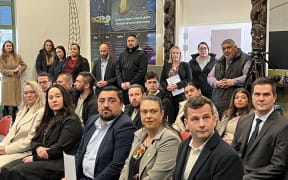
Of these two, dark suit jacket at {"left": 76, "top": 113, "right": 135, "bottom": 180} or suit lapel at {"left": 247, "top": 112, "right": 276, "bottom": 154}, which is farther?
dark suit jacket at {"left": 76, "top": 113, "right": 135, "bottom": 180}

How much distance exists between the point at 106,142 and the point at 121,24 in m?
5.23

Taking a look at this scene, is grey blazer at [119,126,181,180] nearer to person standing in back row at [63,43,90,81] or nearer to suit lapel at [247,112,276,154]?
suit lapel at [247,112,276,154]

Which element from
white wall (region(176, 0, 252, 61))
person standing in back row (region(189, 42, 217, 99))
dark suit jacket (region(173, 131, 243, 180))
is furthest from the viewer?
white wall (region(176, 0, 252, 61))

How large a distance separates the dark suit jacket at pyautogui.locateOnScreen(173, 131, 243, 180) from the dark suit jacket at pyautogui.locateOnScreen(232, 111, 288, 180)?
0.65 meters

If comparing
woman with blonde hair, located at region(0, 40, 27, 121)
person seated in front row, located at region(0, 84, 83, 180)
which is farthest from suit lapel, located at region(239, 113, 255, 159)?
woman with blonde hair, located at region(0, 40, 27, 121)

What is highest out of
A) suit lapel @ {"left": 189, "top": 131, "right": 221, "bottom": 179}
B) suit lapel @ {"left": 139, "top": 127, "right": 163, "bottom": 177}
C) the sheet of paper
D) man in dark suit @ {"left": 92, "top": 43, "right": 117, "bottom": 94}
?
man in dark suit @ {"left": 92, "top": 43, "right": 117, "bottom": 94}

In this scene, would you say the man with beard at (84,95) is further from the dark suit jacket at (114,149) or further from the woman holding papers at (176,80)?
the woman holding papers at (176,80)

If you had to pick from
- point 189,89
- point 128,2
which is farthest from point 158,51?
point 189,89

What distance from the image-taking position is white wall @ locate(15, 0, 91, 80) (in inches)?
315

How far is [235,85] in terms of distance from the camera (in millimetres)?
4535

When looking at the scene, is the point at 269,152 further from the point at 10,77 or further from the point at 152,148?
the point at 10,77

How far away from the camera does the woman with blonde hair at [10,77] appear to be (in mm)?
7207

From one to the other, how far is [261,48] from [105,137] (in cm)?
282

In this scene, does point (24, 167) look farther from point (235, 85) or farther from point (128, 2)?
point (128, 2)
